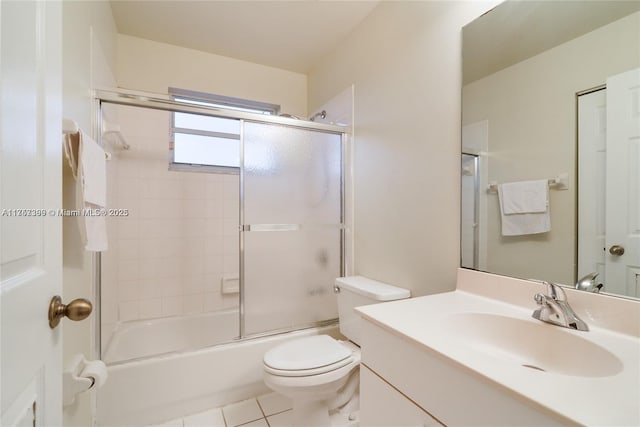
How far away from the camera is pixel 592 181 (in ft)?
2.85

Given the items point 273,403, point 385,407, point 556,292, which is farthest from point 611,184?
point 273,403

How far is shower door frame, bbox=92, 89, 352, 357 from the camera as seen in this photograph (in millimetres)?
1428

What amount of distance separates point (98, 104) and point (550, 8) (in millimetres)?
→ 2026

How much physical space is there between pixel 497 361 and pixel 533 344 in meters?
0.33

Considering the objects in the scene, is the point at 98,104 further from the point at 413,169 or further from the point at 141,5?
the point at 413,169

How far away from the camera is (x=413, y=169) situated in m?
1.48

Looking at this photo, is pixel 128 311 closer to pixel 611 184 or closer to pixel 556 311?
pixel 556 311

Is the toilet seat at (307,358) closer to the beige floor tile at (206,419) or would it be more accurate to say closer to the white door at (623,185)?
the beige floor tile at (206,419)

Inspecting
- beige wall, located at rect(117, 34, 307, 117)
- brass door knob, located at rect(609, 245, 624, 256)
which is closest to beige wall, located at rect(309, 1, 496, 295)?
brass door knob, located at rect(609, 245, 624, 256)

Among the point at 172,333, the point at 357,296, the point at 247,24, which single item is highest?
the point at 247,24

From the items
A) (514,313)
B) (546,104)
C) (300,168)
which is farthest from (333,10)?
(514,313)

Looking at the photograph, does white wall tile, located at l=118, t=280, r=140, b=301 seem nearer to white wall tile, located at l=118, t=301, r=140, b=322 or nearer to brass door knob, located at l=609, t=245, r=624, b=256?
white wall tile, located at l=118, t=301, r=140, b=322

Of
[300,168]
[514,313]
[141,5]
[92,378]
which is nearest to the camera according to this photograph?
[514,313]

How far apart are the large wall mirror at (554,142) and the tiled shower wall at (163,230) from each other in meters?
1.93
